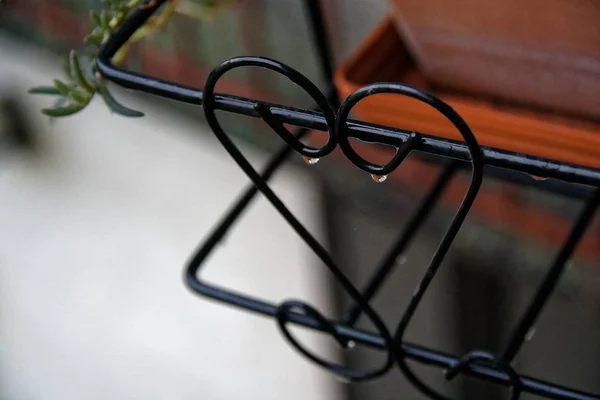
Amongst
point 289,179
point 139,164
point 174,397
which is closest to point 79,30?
point 139,164

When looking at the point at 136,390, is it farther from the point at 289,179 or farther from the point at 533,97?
the point at 533,97

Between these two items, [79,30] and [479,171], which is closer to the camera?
[479,171]

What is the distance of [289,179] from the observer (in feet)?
2.84

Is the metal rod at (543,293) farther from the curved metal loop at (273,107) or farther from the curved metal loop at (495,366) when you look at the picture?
the curved metal loop at (273,107)

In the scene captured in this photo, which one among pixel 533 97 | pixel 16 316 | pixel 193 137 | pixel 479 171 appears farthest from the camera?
pixel 16 316

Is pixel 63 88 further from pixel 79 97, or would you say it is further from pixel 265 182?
pixel 265 182

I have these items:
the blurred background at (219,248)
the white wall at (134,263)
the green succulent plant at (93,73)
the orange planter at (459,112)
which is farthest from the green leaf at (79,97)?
the white wall at (134,263)

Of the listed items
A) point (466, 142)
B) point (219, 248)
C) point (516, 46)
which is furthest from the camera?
point (219, 248)

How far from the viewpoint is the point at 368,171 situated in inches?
11.6

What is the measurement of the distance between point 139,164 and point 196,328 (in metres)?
0.24

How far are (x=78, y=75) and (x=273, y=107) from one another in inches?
5.0

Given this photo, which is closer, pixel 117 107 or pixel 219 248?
pixel 117 107

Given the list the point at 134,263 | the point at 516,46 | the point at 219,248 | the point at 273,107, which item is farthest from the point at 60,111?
the point at 134,263

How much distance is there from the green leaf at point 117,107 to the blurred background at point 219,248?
23 cm
